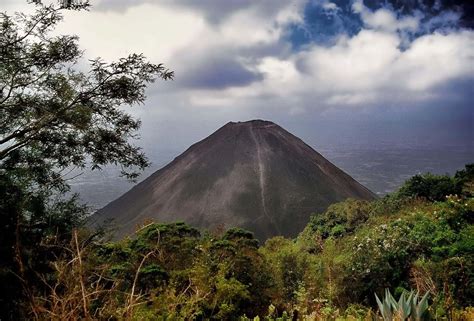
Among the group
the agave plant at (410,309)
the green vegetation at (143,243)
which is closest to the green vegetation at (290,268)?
the green vegetation at (143,243)

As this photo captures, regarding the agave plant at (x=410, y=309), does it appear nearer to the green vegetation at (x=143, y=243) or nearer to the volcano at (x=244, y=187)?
the green vegetation at (x=143, y=243)

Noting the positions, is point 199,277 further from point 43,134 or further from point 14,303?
point 43,134

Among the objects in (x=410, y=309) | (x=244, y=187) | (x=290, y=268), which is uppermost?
(x=410, y=309)

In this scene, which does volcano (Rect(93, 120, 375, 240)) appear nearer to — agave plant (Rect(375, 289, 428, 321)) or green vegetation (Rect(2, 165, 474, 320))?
green vegetation (Rect(2, 165, 474, 320))

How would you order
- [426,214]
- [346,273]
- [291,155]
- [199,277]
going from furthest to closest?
[291,155]
[426,214]
[346,273]
[199,277]

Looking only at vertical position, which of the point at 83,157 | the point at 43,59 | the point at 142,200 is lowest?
the point at 142,200

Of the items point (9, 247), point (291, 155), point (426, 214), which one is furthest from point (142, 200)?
point (9, 247)

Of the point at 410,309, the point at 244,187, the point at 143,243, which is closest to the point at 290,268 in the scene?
the point at 143,243

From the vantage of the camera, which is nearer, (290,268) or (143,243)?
(143,243)

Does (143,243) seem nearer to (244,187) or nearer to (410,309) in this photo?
(410,309)
